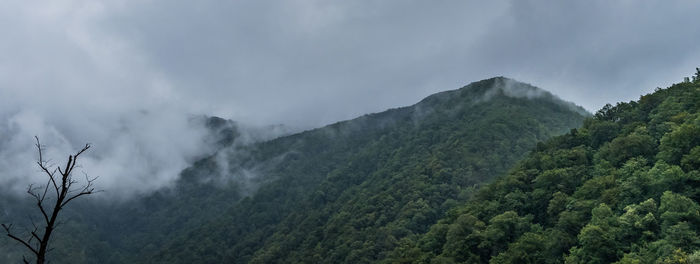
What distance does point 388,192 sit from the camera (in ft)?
430

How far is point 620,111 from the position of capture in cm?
8719

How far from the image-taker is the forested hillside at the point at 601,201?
48844mm

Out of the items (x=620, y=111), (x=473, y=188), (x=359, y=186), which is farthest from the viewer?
(x=359, y=186)

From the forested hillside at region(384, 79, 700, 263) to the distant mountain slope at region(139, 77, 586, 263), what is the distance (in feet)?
91.8

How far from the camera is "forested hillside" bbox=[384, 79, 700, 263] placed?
160ft

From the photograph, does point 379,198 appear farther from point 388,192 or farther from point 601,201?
point 601,201

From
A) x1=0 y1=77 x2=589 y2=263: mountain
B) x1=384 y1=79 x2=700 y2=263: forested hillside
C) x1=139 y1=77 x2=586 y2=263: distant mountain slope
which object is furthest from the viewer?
x1=0 y1=77 x2=589 y2=263: mountain

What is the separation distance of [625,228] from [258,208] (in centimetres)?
15191

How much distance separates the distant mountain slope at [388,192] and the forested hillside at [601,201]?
27979mm

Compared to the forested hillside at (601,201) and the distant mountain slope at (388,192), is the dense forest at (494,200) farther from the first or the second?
the distant mountain slope at (388,192)

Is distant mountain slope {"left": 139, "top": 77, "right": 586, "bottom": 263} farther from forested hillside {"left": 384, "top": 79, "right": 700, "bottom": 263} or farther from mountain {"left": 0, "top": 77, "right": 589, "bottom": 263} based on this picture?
forested hillside {"left": 384, "top": 79, "right": 700, "bottom": 263}

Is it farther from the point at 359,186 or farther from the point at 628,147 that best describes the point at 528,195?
the point at 359,186

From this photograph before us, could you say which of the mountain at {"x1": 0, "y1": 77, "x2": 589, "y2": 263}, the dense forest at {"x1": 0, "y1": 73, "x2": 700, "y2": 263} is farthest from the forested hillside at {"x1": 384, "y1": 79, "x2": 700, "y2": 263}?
the mountain at {"x1": 0, "y1": 77, "x2": 589, "y2": 263}

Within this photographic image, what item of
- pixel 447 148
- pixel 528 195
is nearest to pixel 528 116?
pixel 447 148
